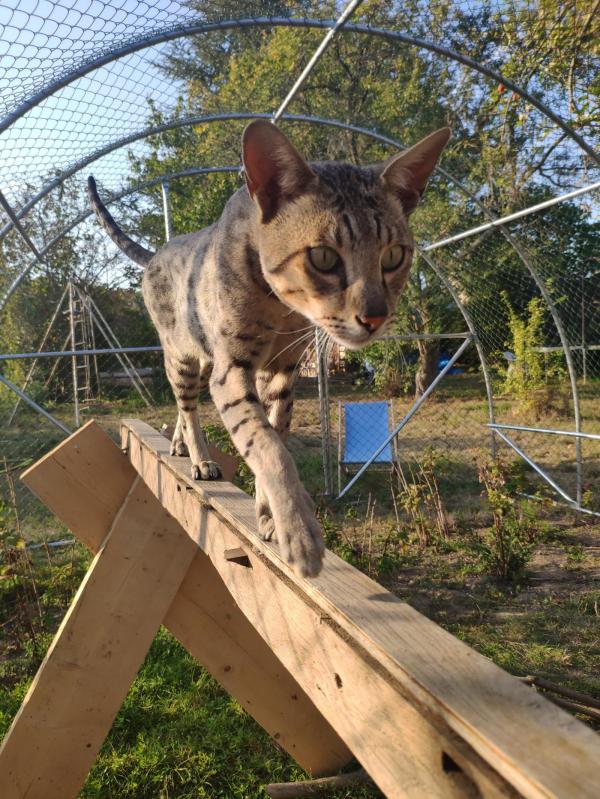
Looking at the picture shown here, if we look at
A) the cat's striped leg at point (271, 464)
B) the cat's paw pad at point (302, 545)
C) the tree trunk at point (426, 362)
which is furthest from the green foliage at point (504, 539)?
the tree trunk at point (426, 362)

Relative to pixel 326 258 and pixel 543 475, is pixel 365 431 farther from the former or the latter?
pixel 326 258

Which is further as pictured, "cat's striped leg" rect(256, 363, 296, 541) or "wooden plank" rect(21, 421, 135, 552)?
"wooden plank" rect(21, 421, 135, 552)

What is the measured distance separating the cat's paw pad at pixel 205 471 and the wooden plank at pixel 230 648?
15.1 inches

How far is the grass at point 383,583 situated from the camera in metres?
3.30

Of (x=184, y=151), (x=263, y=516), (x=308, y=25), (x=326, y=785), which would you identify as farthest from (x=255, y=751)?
(x=184, y=151)

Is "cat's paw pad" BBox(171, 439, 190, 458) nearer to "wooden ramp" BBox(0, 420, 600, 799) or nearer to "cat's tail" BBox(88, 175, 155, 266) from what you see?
"wooden ramp" BBox(0, 420, 600, 799)

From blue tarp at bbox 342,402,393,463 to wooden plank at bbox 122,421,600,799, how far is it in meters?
7.08

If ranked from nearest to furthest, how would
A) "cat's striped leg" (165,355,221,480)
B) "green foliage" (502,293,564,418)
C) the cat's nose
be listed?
the cat's nose, "cat's striped leg" (165,355,221,480), "green foliage" (502,293,564,418)

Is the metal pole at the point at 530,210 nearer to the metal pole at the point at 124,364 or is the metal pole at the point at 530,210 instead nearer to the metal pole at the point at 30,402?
the metal pole at the point at 30,402

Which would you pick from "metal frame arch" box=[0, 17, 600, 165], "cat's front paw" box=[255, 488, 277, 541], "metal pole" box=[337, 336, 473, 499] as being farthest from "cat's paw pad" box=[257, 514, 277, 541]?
"metal pole" box=[337, 336, 473, 499]

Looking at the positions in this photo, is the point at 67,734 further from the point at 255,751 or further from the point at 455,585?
the point at 455,585

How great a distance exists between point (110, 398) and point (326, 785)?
34.1ft

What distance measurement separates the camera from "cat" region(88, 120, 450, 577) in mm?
1655

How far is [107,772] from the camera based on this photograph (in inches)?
129
